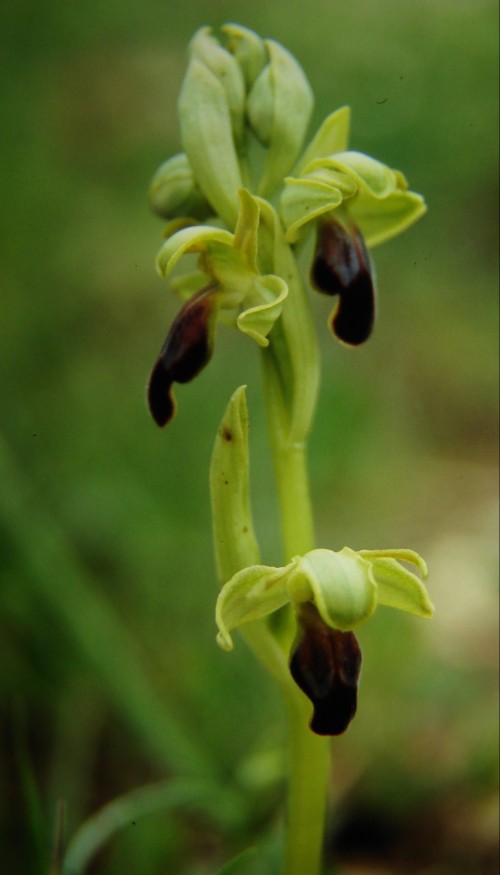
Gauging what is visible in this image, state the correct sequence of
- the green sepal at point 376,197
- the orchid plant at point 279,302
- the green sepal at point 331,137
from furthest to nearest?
the green sepal at point 331,137
the green sepal at point 376,197
the orchid plant at point 279,302

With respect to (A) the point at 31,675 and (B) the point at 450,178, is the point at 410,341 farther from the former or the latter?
(A) the point at 31,675

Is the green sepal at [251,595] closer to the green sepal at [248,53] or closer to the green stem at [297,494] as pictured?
the green stem at [297,494]

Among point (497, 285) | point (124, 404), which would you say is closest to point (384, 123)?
point (497, 285)

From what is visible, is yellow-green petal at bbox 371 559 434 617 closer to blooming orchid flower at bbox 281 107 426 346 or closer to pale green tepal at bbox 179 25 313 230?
blooming orchid flower at bbox 281 107 426 346

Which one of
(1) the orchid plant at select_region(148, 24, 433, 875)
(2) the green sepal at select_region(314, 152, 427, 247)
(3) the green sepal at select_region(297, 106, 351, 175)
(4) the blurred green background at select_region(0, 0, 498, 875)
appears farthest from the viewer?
(4) the blurred green background at select_region(0, 0, 498, 875)

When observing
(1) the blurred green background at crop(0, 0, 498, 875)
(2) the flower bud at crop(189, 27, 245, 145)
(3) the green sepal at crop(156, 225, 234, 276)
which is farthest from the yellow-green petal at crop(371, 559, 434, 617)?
(2) the flower bud at crop(189, 27, 245, 145)

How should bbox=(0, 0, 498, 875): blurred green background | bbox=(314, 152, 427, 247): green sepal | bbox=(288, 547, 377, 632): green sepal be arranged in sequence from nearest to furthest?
bbox=(288, 547, 377, 632): green sepal → bbox=(314, 152, 427, 247): green sepal → bbox=(0, 0, 498, 875): blurred green background

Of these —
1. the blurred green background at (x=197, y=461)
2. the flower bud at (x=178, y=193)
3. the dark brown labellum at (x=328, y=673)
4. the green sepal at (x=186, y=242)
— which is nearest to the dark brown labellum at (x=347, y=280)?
the green sepal at (x=186, y=242)
